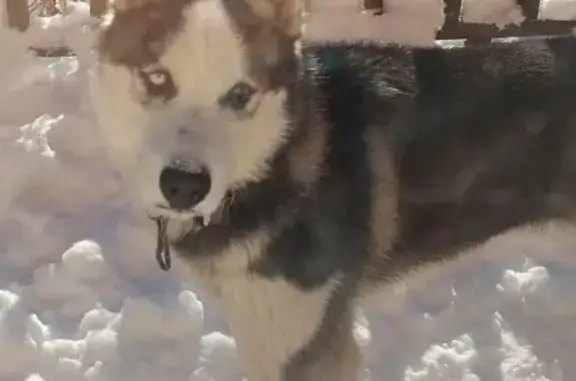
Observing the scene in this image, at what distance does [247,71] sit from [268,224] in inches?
11.0

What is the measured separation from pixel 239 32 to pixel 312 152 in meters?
0.27

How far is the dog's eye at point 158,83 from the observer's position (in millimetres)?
1247

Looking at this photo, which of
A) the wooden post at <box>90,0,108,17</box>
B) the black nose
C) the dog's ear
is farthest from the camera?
the wooden post at <box>90,0,108,17</box>

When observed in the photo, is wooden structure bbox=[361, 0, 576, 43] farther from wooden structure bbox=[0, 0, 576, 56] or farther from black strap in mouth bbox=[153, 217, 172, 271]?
black strap in mouth bbox=[153, 217, 172, 271]

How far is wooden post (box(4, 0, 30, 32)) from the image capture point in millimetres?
2766

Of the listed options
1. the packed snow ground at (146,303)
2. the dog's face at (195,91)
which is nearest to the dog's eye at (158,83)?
the dog's face at (195,91)

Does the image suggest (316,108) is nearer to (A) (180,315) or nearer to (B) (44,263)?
(A) (180,315)

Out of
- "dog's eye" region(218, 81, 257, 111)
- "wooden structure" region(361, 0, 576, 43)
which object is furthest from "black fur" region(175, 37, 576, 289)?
"wooden structure" region(361, 0, 576, 43)

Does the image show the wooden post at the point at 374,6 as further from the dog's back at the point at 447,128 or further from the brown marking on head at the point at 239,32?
the brown marking on head at the point at 239,32

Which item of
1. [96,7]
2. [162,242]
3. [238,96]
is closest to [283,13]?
[238,96]

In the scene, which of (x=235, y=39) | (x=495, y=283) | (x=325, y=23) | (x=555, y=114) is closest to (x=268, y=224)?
(x=235, y=39)

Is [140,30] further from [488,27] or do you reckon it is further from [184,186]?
[488,27]

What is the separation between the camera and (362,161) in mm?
1451

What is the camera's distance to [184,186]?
3.98 feet
